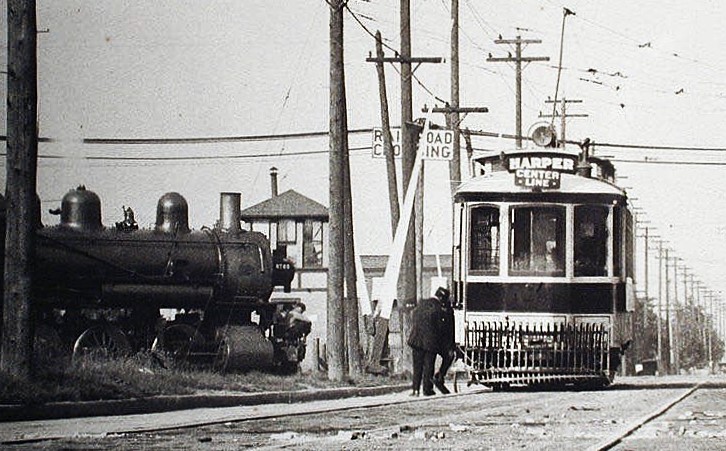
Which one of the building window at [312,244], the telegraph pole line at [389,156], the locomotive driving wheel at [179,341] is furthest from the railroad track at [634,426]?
the building window at [312,244]

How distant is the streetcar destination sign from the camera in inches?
968

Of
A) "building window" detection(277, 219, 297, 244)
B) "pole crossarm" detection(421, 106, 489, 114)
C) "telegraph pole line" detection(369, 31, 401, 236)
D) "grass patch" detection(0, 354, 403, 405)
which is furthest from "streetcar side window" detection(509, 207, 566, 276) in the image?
"building window" detection(277, 219, 297, 244)

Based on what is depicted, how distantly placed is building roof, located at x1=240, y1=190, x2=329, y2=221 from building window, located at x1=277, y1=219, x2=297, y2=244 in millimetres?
379

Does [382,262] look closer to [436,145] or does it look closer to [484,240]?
[436,145]

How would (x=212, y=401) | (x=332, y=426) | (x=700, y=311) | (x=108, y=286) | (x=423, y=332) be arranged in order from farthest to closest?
(x=700, y=311), (x=108, y=286), (x=423, y=332), (x=212, y=401), (x=332, y=426)

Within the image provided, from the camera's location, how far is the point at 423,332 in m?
23.4

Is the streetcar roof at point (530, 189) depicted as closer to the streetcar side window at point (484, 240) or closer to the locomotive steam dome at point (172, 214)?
the streetcar side window at point (484, 240)

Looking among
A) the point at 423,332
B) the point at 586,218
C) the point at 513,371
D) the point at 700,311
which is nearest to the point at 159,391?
the point at 423,332

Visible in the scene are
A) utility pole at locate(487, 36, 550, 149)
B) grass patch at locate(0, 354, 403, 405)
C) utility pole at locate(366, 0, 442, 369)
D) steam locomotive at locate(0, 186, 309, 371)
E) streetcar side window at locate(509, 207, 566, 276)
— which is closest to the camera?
grass patch at locate(0, 354, 403, 405)

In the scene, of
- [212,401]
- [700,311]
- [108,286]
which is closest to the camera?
[212,401]

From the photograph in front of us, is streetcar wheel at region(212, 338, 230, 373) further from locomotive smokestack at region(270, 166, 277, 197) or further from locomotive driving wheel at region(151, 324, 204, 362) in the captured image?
locomotive smokestack at region(270, 166, 277, 197)

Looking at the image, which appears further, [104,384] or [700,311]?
[700,311]

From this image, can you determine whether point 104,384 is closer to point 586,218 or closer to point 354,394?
point 354,394

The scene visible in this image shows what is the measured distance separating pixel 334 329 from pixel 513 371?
3627 millimetres
